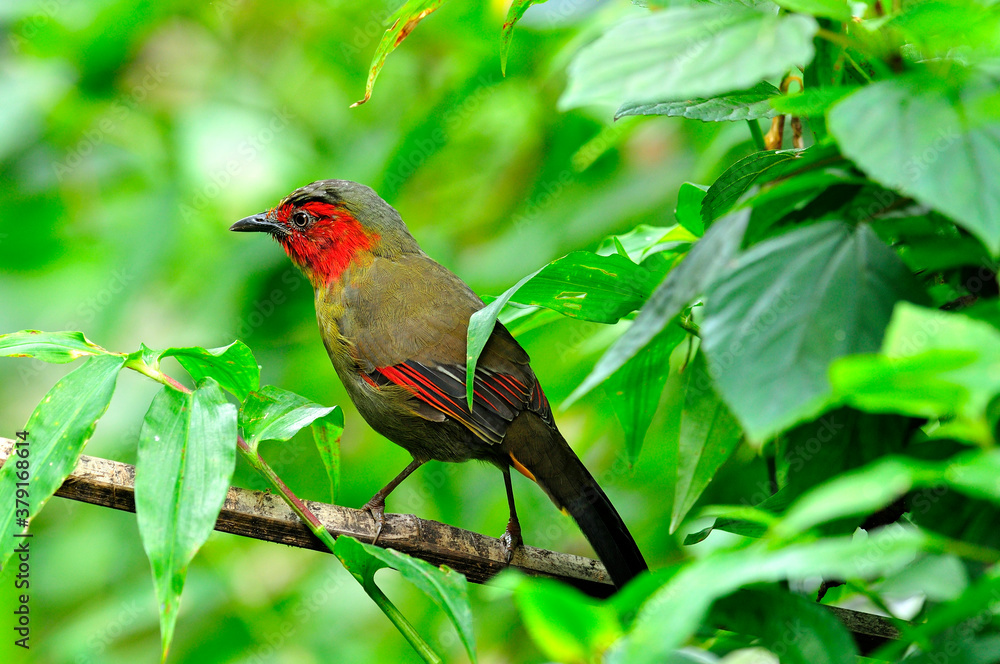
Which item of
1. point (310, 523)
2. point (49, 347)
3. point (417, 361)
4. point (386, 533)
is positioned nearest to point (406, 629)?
point (310, 523)

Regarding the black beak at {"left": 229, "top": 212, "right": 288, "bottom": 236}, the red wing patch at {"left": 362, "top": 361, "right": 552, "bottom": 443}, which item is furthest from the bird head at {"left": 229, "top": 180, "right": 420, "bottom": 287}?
the red wing patch at {"left": 362, "top": 361, "right": 552, "bottom": 443}

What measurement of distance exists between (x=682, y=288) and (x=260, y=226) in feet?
9.57

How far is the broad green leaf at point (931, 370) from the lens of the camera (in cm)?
71

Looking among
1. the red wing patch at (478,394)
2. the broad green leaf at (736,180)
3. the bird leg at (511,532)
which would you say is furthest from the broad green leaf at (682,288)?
the red wing patch at (478,394)

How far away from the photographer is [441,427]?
2855mm

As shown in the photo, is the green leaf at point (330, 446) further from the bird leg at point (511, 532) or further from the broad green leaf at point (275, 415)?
the bird leg at point (511, 532)

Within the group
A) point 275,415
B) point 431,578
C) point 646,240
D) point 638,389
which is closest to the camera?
point 431,578

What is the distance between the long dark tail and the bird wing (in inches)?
2.5

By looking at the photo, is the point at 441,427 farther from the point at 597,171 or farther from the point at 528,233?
the point at 597,171

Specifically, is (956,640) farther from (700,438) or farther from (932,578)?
(700,438)

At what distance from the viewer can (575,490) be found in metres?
2.36

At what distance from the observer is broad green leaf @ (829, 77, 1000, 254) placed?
2.69ft

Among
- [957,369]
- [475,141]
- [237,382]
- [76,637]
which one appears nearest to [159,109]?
[475,141]

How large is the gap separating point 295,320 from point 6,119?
1.64 meters
